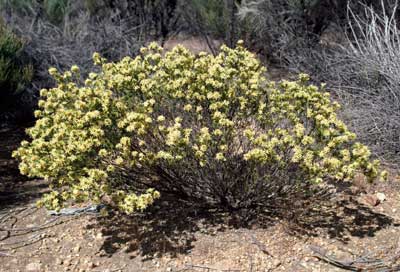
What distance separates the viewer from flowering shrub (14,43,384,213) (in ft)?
10.1

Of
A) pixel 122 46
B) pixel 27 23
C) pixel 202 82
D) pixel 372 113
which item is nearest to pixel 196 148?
pixel 202 82

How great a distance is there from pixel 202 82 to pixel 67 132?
0.94 m

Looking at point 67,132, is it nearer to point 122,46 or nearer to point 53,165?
point 53,165

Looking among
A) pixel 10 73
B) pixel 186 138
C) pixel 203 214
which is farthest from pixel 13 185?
pixel 186 138

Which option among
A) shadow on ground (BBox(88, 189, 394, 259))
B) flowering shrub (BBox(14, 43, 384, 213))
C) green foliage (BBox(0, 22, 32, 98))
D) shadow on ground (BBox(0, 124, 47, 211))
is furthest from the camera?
green foliage (BBox(0, 22, 32, 98))

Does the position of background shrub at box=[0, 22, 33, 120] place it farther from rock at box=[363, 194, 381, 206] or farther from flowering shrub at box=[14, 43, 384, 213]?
rock at box=[363, 194, 381, 206]

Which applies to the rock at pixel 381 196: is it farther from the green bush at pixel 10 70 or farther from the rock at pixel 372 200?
the green bush at pixel 10 70

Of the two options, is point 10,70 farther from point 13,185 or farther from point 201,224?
point 201,224

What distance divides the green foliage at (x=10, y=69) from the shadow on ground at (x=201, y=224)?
2.11 meters

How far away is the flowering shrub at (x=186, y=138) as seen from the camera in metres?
3.08

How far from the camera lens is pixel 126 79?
3.32 meters

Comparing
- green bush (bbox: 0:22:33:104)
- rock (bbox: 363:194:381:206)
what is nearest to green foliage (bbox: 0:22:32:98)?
green bush (bbox: 0:22:33:104)

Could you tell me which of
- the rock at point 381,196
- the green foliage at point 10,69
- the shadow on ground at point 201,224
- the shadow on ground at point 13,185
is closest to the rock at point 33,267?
the shadow on ground at point 201,224

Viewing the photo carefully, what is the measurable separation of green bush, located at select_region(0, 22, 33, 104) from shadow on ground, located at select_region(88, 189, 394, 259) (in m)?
2.11
